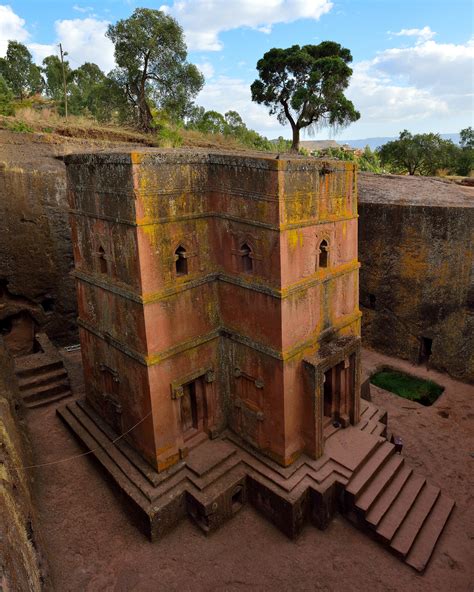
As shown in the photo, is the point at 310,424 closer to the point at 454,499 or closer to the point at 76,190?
the point at 454,499

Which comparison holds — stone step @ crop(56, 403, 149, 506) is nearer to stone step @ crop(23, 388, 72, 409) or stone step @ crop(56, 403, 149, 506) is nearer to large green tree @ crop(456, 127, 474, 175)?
stone step @ crop(23, 388, 72, 409)

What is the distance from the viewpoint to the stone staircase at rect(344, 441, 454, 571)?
829 cm

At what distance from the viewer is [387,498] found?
8.97 metres

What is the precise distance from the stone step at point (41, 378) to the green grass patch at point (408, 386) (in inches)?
376

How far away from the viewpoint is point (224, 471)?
29.5 ft

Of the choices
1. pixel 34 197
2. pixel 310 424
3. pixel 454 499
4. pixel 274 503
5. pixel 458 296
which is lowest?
pixel 454 499

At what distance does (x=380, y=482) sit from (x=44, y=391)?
8736 mm

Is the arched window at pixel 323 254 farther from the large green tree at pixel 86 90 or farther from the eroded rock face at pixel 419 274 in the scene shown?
the large green tree at pixel 86 90

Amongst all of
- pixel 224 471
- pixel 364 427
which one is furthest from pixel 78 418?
pixel 364 427

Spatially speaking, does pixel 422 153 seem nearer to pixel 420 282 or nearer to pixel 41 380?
pixel 420 282

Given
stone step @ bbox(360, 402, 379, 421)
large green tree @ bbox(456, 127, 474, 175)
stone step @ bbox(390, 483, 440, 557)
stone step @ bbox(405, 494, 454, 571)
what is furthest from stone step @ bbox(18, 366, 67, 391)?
large green tree @ bbox(456, 127, 474, 175)

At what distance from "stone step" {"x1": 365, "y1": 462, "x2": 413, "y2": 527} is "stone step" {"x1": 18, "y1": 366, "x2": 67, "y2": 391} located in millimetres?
8629

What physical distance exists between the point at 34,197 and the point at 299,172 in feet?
31.7

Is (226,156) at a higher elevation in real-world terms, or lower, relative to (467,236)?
higher
